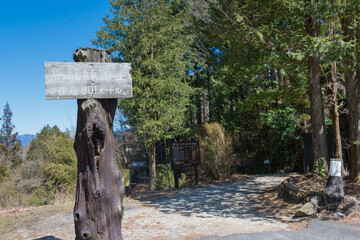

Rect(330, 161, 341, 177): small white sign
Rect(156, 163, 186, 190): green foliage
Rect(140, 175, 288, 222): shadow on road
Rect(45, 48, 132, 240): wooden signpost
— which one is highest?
Rect(45, 48, 132, 240): wooden signpost

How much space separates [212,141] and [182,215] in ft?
20.1

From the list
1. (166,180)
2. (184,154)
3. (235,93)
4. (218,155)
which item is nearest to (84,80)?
(184,154)

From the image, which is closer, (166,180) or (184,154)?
(184,154)

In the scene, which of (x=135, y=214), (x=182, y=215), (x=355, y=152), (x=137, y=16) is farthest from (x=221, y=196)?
(x=137, y=16)

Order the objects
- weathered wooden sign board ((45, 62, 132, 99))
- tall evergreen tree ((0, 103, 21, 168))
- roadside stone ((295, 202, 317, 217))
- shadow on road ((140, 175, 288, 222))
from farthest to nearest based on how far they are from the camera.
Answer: tall evergreen tree ((0, 103, 21, 168))
shadow on road ((140, 175, 288, 222))
roadside stone ((295, 202, 317, 217))
weathered wooden sign board ((45, 62, 132, 99))

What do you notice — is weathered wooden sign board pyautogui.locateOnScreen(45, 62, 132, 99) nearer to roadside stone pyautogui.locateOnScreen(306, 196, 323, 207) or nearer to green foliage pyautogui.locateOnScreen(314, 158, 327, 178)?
roadside stone pyautogui.locateOnScreen(306, 196, 323, 207)

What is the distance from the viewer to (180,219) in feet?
20.6

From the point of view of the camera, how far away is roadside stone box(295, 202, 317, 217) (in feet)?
20.0

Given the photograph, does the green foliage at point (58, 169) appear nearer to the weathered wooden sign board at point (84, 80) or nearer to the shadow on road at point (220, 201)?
the shadow on road at point (220, 201)

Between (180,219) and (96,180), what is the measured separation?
3258mm

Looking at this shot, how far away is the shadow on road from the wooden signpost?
344 centimetres

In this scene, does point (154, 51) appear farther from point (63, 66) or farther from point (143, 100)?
point (63, 66)

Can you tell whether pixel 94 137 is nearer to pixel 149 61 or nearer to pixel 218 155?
pixel 218 155

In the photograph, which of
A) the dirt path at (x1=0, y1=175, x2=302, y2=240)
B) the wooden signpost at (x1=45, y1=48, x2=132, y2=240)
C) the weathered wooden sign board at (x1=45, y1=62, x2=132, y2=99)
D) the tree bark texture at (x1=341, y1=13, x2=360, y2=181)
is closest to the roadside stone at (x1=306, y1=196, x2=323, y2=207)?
the dirt path at (x1=0, y1=175, x2=302, y2=240)
